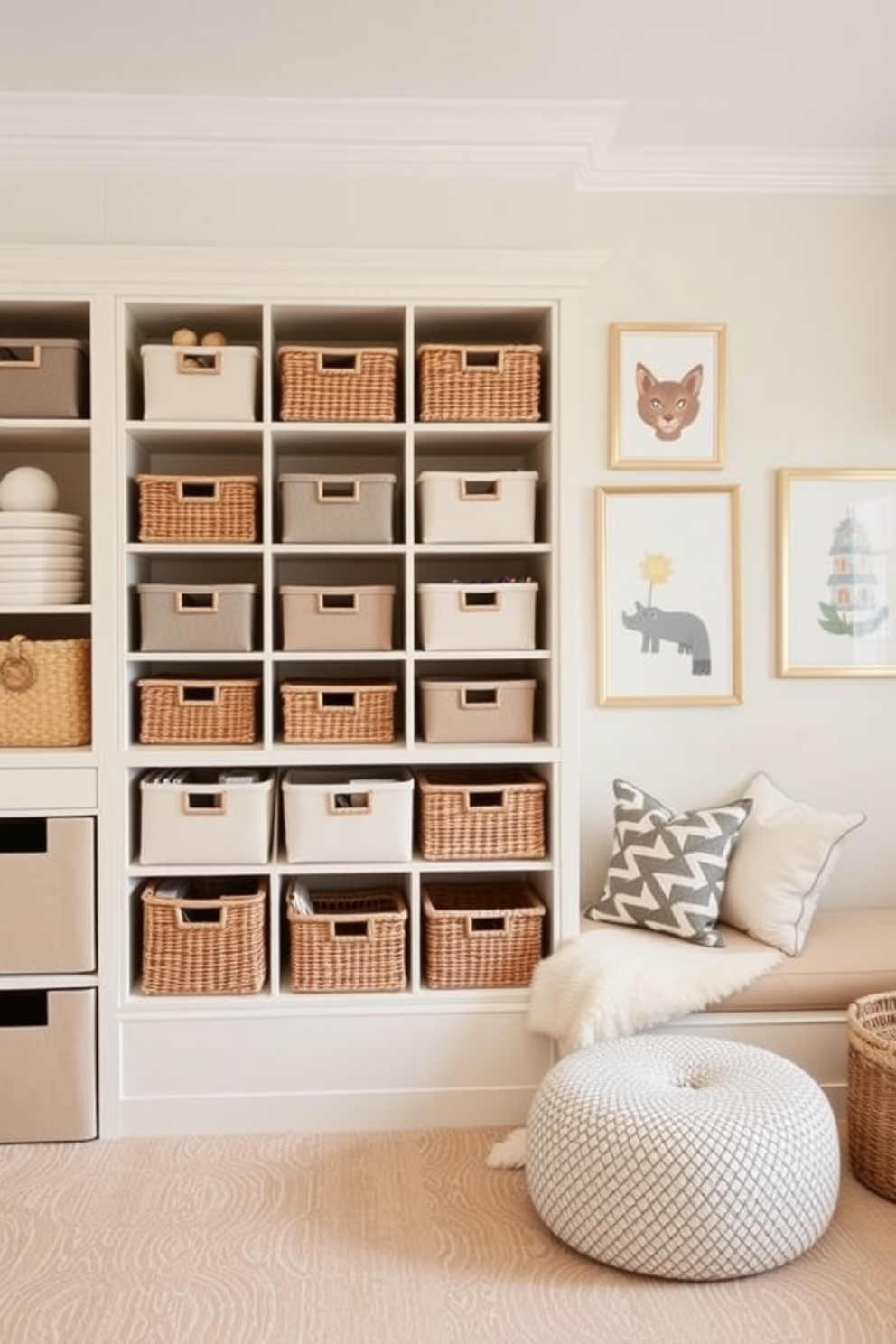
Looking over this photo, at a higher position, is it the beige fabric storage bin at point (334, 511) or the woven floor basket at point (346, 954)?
the beige fabric storage bin at point (334, 511)

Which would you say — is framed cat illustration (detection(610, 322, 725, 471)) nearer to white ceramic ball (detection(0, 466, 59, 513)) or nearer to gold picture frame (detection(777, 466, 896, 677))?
gold picture frame (detection(777, 466, 896, 677))

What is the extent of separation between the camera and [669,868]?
9.80 feet

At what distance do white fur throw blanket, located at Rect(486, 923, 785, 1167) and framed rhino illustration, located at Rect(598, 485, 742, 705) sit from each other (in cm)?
77

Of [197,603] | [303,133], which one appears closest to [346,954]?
[197,603]

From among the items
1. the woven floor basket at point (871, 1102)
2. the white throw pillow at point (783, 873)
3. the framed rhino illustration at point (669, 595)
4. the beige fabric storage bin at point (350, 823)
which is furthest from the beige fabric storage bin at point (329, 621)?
the woven floor basket at point (871, 1102)

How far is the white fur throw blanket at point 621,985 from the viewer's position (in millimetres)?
2654

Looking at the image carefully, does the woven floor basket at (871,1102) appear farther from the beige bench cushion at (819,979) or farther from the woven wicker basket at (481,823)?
the woven wicker basket at (481,823)

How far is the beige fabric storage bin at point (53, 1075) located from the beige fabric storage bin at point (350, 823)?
626 millimetres

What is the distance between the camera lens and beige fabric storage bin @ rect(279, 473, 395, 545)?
2.84m

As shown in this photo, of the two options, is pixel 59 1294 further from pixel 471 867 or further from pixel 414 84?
pixel 414 84

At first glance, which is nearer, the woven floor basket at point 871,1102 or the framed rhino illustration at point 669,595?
the woven floor basket at point 871,1102

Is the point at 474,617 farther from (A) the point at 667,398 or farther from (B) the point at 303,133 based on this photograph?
(B) the point at 303,133

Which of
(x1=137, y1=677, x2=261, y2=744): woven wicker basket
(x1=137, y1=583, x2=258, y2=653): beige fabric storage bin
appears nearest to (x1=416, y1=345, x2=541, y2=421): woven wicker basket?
(x1=137, y1=583, x2=258, y2=653): beige fabric storage bin

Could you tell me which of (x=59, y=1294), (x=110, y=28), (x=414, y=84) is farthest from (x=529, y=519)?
(x=59, y=1294)
